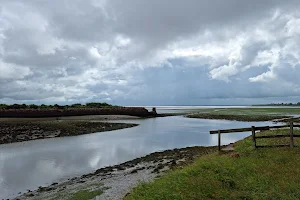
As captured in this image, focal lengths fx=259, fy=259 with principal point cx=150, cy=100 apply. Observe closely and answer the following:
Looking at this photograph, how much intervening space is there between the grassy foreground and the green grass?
7.69 ft

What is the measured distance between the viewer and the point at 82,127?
46375 mm

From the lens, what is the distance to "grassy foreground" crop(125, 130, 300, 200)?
360 inches

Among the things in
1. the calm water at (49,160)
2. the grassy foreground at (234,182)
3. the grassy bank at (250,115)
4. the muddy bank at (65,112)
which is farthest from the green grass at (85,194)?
the grassy bank at (250,115)

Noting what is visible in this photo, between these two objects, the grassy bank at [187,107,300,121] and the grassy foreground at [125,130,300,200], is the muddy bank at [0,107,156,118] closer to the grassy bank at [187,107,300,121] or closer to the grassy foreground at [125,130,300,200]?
the grassy bank at [187,107,300,121]

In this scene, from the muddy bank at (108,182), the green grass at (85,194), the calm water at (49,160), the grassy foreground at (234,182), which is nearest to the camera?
the grassy foreground at (234,182)

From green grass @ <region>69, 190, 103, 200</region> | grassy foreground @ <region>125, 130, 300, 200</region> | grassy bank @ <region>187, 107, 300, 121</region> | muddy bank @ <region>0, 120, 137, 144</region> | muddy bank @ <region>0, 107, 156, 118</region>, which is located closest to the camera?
grassy foreground @ <region>125, 130, 300, 200</region>

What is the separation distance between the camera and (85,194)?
12414mm

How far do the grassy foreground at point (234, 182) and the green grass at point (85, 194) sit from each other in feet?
7.69

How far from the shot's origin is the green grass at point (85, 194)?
1196 centimetres

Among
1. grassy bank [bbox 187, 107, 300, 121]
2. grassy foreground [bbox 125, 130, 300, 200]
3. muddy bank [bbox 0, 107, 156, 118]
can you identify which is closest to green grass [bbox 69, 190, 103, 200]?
grassy foreground [bbox 125, 130, 300, 200]

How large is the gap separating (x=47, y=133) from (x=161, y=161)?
25.2 m

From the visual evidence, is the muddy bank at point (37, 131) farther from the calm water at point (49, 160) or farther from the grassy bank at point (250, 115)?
the grassy bank at point (250, 115)

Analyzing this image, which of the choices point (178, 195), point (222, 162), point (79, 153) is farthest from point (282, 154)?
point (79, 153)

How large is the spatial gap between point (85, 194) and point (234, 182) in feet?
22.6
